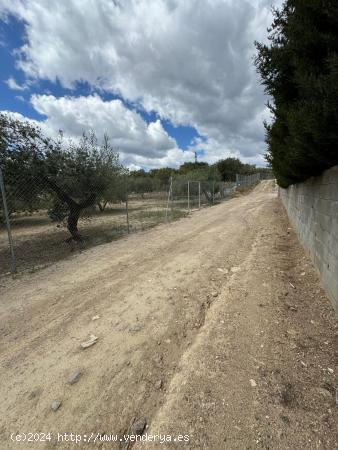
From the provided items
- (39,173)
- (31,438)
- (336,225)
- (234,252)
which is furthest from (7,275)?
(336,225)

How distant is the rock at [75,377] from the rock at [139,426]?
63 centimetres

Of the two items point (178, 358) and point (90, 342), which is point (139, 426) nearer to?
point (178, 358)

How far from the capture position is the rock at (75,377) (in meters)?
1.88

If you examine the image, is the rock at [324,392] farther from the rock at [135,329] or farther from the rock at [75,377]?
the rock at [75,377]

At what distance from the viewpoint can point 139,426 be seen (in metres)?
1.51

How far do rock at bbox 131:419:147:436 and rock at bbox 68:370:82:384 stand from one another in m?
0.63

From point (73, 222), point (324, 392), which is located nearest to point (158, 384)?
point (324, 392)

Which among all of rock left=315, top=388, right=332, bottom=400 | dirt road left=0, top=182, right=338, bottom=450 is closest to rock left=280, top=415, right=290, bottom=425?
dirt road left=0, top=182, right=338, bottom=450

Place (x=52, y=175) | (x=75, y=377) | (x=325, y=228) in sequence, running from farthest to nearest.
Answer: (x=52, y=175) → (x=325, y=228) → (x=75, y=377)

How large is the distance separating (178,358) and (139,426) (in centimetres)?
63

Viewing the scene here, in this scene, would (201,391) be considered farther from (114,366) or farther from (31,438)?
(31,438)

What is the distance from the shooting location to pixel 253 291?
3178mm

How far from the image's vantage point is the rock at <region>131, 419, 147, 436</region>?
1.49 m

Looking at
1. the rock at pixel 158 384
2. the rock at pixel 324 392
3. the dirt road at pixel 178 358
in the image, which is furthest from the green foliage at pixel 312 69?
the rock at pixel 158 384
